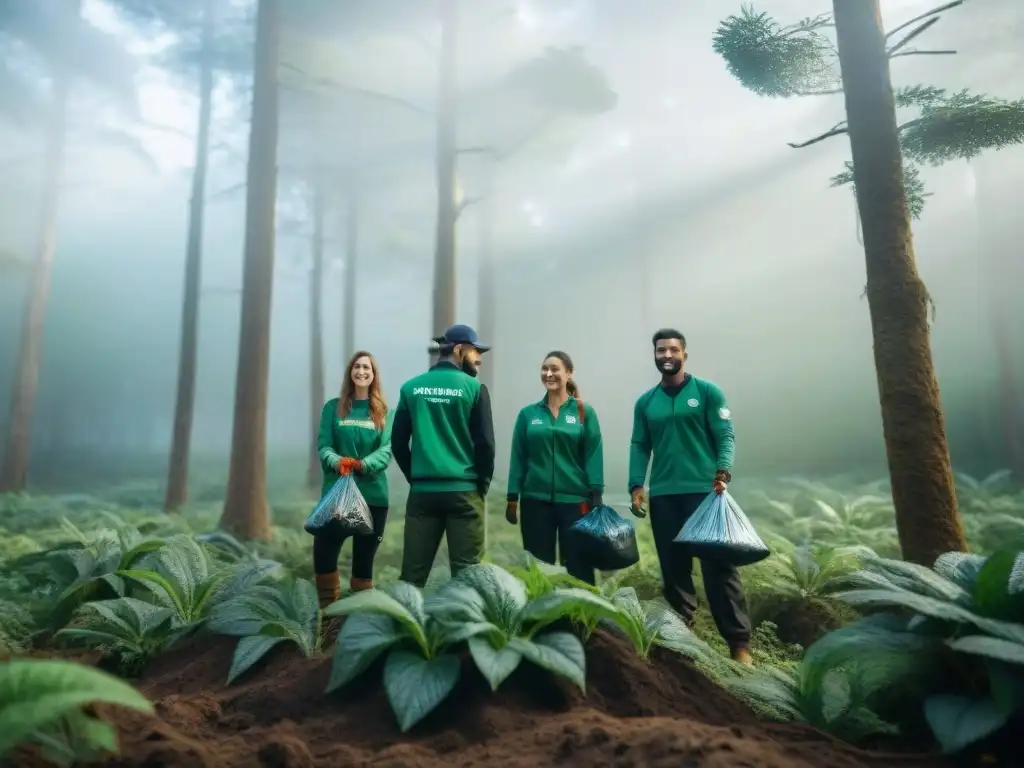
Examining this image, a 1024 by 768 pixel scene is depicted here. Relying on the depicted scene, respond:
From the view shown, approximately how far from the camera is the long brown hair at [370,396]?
448 cm

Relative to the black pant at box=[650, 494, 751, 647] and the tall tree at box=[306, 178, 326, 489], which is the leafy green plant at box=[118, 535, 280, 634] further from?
the tall tree at box=[306, 178, 326, 489]

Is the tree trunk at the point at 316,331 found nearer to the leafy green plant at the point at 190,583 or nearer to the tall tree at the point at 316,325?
the tall tree at the point at 316,325

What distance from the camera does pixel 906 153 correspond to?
19.2 ft

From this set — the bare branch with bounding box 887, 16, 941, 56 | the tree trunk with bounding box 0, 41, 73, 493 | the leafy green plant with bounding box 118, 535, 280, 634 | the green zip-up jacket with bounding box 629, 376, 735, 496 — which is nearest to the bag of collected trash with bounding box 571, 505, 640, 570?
the green zip-up jacket with bounding box 629, 376, 735, 496

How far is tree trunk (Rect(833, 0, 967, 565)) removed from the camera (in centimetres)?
432

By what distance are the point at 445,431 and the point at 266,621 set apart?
1.47m

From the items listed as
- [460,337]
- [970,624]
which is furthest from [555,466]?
[970,624]

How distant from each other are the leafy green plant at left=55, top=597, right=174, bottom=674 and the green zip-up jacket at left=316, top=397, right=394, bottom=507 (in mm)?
1226

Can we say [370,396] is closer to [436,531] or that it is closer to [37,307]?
[436,531]

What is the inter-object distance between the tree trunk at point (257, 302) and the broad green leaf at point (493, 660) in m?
7.31

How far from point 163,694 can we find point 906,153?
23.0ft

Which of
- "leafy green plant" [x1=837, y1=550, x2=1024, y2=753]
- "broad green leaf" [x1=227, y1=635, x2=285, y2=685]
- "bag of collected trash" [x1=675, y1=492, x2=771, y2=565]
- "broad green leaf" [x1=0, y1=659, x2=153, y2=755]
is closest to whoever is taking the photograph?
"broad green leaf" [x1=0, y1=659, x2=153, y2=755]

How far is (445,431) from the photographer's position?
A: 4.08m

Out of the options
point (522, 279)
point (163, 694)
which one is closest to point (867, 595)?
point (163, 694)
